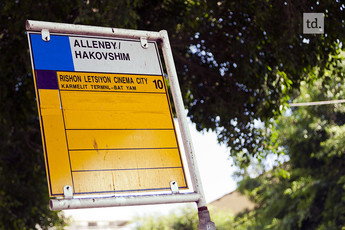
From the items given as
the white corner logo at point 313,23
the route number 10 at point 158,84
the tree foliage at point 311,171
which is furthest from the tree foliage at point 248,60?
the tree foliage at point 311,171

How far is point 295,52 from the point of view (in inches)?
374

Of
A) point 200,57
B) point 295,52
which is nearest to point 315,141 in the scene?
point 200,57

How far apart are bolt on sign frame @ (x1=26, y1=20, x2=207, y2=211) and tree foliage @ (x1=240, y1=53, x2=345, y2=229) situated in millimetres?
15637

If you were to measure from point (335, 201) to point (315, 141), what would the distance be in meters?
2.36

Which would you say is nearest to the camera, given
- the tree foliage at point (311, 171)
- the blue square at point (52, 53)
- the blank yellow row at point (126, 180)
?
the blank yellow row at point (126, 180)

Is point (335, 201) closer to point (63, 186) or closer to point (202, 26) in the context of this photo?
point (202, 26)

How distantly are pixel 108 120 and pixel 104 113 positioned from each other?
0.05 metres

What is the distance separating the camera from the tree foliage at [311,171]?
19.4m

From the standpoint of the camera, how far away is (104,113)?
3732 mm

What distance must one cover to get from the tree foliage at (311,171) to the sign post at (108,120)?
51.4 ft

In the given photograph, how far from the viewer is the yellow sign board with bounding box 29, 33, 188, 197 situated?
136 inches

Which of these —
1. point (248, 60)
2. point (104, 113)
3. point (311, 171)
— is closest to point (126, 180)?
point (104, 113)

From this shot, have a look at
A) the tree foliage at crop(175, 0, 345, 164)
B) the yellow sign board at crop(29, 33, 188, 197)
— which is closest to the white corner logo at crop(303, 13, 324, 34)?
the tree foliage at crop(175, 0, 345, 164)

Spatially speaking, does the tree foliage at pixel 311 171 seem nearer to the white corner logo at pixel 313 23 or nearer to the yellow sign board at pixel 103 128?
the white corner logo at pixel 313 23
